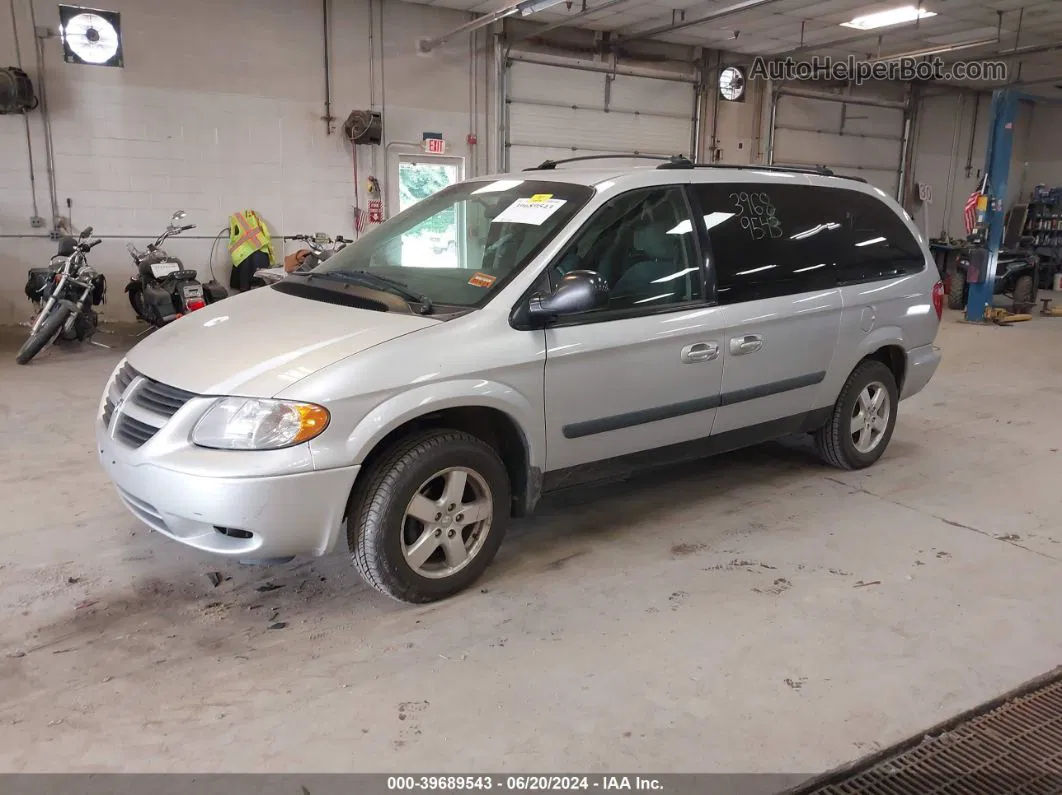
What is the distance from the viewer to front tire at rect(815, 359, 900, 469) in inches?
173

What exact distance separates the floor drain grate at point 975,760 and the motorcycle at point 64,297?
747 centimetres

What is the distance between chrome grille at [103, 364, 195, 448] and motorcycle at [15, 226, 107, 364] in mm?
5168

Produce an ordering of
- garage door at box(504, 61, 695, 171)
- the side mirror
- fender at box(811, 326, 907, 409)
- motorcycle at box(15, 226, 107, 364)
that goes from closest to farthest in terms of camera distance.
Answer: the side mirror < fender at box(811, 326, 907, 409) < motorcycle at box(15, 226, 107, 364) < garage door at box(504, 61, 695, 171)

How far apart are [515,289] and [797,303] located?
1567 millimetres

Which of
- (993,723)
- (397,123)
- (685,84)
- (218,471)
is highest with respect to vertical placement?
(685,84)

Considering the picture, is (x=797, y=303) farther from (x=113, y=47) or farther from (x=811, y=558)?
(x=113, y=47)

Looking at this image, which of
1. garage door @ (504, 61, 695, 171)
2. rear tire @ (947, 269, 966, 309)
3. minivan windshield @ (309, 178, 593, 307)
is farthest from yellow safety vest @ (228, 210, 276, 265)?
rear tire @ (947, 269, 966, 309)

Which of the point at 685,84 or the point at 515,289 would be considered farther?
the point at 685,84

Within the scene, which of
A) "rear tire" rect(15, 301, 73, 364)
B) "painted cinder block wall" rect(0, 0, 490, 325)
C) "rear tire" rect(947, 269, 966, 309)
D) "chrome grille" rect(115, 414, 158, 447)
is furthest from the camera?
"rear tire" rect(947, 269, 966, 309)

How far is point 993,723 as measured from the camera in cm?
249

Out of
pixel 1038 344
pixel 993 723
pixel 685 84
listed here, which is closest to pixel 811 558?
pixel 993 723

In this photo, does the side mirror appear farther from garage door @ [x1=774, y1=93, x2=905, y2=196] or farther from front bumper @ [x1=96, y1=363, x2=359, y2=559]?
garage door @ [x1=774, y1=93, x2=905, y2=196]

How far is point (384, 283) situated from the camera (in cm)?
333

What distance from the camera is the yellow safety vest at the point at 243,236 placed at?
32.1 ft
